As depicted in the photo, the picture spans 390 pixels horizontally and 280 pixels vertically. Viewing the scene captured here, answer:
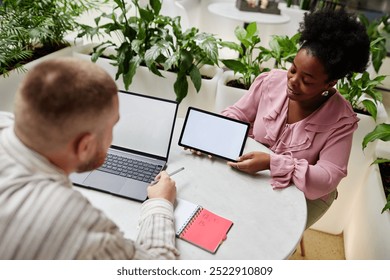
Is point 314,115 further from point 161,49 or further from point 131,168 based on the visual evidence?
point 161,49

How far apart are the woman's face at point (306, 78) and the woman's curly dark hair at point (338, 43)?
23mm

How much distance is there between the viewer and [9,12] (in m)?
2.08

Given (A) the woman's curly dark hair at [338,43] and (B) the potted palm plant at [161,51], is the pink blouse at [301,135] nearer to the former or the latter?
(A) the woman's curly dark hair at [338,43]

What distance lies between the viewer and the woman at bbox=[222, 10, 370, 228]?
1.30 m

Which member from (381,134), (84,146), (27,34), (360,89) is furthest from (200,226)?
(27,34)

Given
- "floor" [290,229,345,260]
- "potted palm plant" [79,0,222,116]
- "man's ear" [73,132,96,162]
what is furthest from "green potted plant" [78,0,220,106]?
"man's ear" [73,132,96,162]

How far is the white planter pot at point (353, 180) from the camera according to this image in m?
1.86

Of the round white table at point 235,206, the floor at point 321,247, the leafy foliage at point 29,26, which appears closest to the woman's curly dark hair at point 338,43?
the round white table at point 235,206

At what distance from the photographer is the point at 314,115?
56.6 inches

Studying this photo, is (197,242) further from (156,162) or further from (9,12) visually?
(9,12)

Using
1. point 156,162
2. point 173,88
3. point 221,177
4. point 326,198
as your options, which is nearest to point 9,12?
point 173,88

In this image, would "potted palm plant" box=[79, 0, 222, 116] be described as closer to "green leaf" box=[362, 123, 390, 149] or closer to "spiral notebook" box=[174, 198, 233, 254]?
"green leaf" box=[362, 123, 390, 149]

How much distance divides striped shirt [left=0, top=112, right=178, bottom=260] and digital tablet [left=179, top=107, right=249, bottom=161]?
670mm

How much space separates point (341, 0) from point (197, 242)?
12.6 feet
